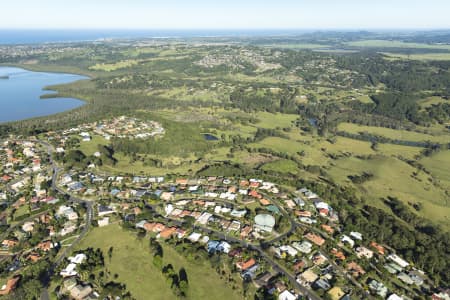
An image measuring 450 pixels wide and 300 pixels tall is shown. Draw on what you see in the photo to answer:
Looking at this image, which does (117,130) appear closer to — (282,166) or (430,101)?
(282,166)

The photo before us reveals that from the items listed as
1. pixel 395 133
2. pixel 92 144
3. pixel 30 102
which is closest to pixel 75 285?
pixel 92 144

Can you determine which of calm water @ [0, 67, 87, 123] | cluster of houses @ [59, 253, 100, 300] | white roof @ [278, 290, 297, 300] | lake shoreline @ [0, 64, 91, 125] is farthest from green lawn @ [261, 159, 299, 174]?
calm water @ [0, 67, 87, 123]

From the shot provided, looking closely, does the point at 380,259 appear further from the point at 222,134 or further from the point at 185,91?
the point at 185,91

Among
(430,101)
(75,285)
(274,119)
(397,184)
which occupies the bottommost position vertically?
(397,184)

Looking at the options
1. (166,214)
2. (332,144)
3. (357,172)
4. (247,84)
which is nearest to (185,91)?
(247,84)

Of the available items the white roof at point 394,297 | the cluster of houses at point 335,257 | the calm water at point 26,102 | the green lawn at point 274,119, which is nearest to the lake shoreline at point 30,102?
the calm water at point 26,102

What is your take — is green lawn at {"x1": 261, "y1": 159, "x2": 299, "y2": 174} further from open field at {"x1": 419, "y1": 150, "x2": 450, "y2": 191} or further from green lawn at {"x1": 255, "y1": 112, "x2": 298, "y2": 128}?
green lawn at {"x1": 255, "y1": 112, "x2": 298, "y2": 128}

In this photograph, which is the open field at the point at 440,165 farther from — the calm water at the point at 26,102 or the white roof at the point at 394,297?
the calm water at the point at 26,102
